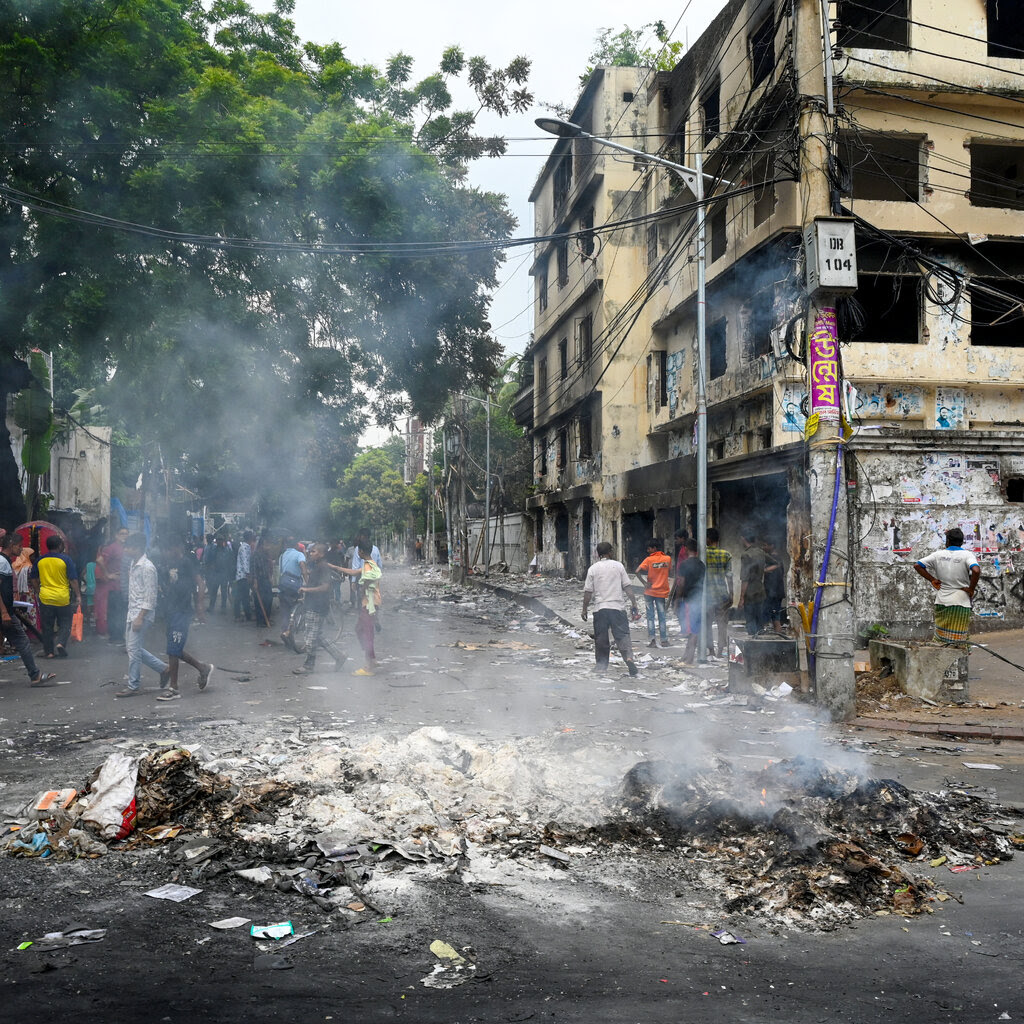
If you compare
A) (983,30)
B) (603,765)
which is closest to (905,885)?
(603,765)

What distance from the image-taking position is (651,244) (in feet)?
87.4

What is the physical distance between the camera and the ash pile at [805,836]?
3.95 m

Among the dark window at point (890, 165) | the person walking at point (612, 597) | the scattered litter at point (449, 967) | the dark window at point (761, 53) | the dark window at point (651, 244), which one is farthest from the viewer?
the dark window at point (651, 244)

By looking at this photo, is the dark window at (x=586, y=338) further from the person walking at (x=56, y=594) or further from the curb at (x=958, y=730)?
the curb at (x=958, y=730)

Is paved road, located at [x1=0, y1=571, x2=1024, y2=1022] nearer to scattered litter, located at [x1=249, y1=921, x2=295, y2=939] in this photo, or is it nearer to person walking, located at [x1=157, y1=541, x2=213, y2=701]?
scattered litter, located at [x1=249, y1=921, x2=295, y2=939]

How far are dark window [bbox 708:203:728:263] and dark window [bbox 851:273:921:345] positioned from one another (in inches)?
131

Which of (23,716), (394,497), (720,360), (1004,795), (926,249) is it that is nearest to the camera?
(1004,795)

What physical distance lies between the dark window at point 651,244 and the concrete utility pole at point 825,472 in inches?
686

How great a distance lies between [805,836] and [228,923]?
2.63 meters

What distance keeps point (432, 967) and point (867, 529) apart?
40.4ft

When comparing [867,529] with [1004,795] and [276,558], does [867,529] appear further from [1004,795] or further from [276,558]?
[276,558]

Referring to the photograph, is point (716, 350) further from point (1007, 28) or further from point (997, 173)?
point (1007, 28)

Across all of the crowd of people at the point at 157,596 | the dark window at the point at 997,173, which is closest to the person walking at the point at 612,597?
the crowd of people at the point at 157,596

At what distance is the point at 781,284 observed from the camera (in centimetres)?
1692
